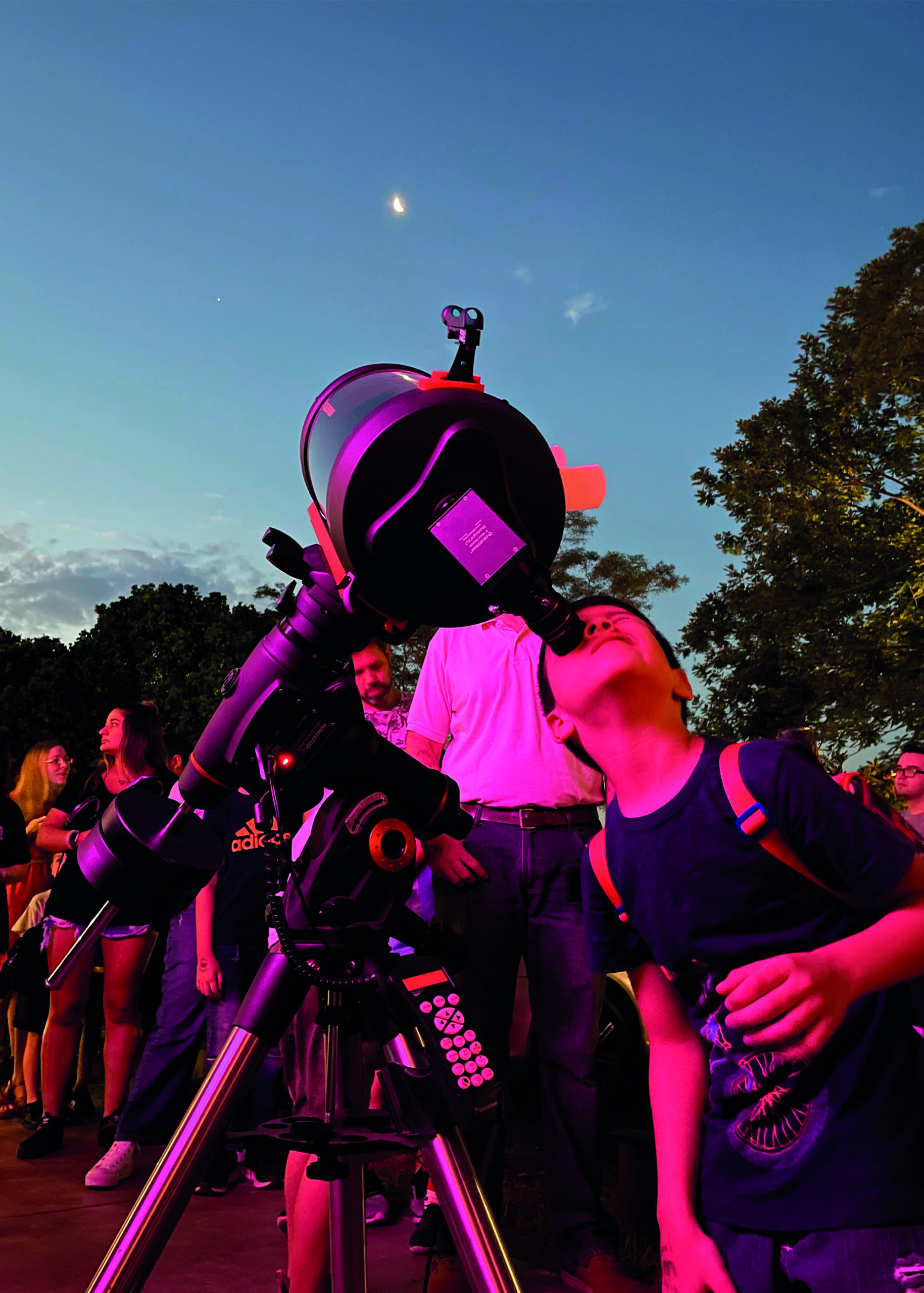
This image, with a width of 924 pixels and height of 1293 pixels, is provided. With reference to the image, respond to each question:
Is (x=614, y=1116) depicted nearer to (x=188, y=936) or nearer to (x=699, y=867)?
(x=188, y=936)

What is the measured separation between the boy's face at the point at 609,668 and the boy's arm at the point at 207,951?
3225 millimetres

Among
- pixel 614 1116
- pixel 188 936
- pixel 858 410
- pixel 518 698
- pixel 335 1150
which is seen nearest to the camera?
pixel 335 1150

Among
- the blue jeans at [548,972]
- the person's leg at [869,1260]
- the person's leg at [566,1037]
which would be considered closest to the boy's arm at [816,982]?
the person's leg at [869,1260]

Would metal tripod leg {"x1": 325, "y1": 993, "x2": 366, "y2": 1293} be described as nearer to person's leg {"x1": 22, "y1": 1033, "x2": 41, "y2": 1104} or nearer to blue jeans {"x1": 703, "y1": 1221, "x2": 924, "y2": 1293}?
blue jeans {"x1": 703, "y1": 1221, "x2": 924, "y2": 1293}

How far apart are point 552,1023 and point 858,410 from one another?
719 inches

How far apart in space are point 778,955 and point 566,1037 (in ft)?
6.51

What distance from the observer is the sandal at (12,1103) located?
5762 mm

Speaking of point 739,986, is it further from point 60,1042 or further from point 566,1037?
point 60,1042

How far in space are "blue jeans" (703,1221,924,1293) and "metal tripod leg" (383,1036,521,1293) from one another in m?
0.38

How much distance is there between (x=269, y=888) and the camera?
1483mm

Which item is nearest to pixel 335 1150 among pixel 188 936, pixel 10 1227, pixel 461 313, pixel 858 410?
pixel 461 313

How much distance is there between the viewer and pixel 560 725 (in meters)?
1.67

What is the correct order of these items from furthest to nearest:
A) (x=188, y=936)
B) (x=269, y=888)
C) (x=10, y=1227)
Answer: (x=188, y=936) < (x=10, y=1227) < (x=269, y=888)

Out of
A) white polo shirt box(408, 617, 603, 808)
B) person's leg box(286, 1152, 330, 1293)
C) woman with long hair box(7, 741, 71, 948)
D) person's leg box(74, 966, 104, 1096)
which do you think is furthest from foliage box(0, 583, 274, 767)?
person's leg box(286, 1152, 330, 1293)
